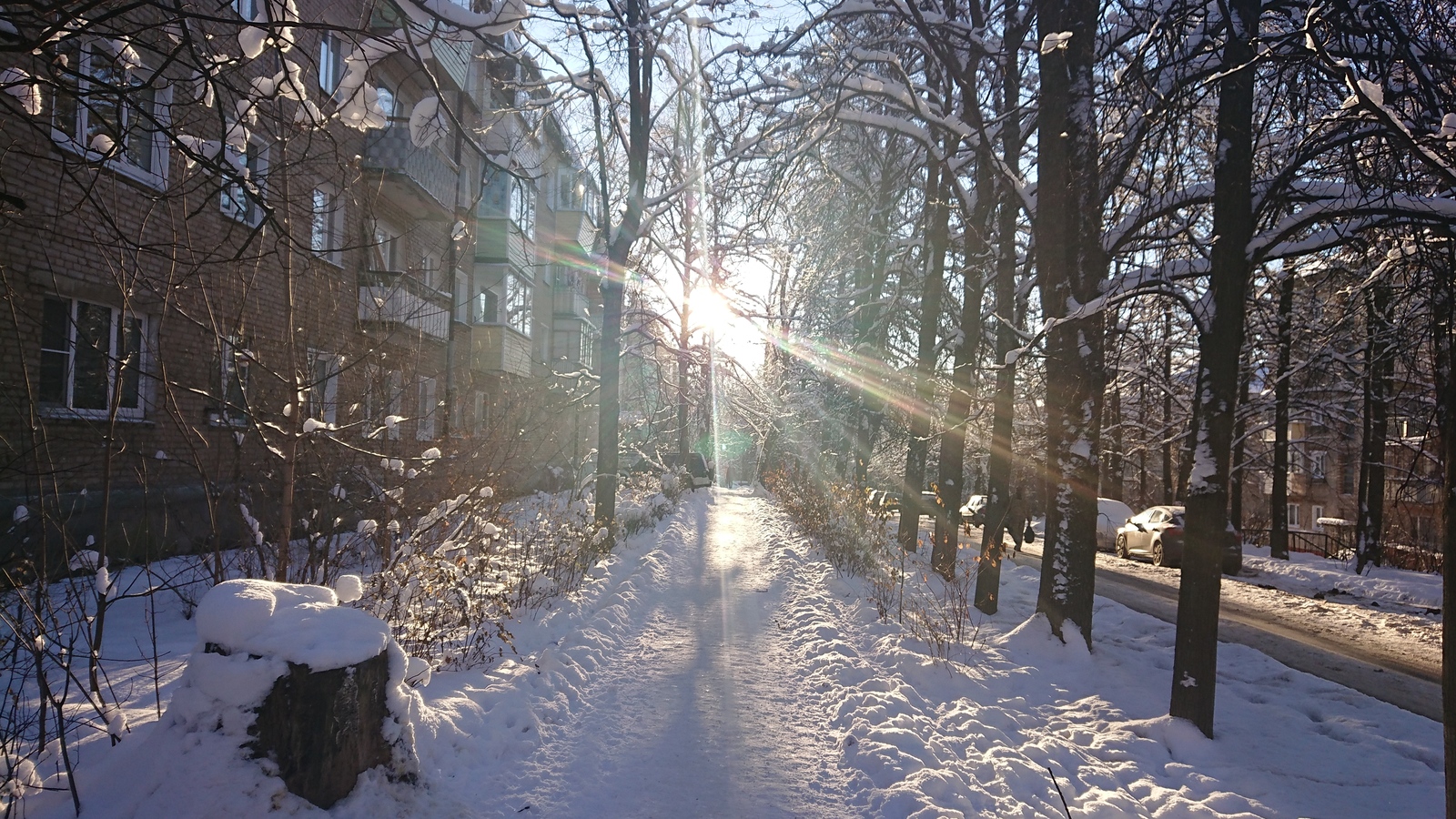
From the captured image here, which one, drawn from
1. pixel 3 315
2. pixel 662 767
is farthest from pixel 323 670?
pixel 3 315

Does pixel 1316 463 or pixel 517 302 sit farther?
pixel 1316 463

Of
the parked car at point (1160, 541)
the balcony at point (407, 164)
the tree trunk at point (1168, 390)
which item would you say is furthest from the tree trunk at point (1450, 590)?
the parked car at point (1160, 541)

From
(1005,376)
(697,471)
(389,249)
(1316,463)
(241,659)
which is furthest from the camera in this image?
(697,471)

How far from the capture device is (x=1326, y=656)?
876 centimetres

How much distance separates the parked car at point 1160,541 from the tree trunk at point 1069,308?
489 inches

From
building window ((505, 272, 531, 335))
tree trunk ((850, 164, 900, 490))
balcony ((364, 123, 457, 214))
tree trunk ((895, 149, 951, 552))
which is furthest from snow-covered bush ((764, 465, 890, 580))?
building window ((505, 272, 531, 335))

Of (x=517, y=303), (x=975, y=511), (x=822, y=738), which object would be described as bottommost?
(x=975, y=511)

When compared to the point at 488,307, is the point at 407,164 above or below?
above

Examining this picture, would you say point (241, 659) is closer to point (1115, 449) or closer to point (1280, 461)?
point (1280, 461)

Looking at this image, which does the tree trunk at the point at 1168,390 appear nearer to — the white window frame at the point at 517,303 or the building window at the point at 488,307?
the white window frame at the point at 517,303

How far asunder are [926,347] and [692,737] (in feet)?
29.2

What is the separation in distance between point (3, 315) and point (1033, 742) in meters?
10.5

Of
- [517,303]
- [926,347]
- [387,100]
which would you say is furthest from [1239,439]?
[387,100]

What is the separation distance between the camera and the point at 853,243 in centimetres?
1549
